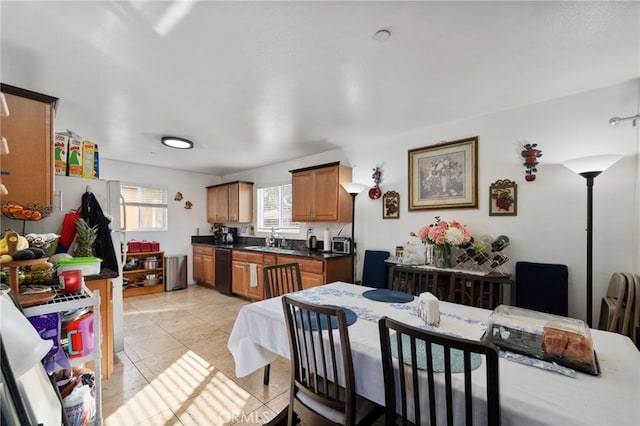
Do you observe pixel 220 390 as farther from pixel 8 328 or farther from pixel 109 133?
pixel 109 133

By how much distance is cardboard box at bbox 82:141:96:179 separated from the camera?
2502 millimetres

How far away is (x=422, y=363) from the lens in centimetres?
105

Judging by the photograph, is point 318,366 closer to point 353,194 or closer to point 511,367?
point 511,367

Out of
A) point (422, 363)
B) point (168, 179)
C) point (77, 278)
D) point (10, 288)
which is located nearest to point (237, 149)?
point (168, 179)

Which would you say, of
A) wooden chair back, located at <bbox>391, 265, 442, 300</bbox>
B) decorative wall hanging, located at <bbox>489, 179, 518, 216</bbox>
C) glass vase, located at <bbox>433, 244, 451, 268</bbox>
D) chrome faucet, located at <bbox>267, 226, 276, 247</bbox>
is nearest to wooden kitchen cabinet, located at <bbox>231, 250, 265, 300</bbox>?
chrome faucet, located at <bbox>267, 226, 276, 247</bbox>

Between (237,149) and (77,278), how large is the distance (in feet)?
9.09

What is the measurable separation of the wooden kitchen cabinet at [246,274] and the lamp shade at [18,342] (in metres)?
3.28

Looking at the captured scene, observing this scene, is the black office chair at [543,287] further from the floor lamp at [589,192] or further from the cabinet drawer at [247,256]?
the cabinet drawer at [247,256]

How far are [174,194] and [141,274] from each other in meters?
1.68

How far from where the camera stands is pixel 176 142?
11.6 ft

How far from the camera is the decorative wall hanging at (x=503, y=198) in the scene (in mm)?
2555

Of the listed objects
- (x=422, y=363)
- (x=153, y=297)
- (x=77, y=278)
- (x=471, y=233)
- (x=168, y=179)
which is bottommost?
(x=153, y=297)

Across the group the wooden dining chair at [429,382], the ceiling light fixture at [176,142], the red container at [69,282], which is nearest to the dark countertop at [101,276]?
the red container at [69,282]

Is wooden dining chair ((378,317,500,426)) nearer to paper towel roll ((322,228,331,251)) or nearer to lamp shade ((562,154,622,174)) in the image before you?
lamp shade ((562,154,622,174))
